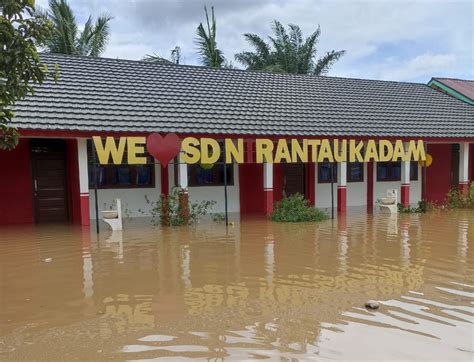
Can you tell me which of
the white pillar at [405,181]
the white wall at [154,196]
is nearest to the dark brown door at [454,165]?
the white pillar at [405,181]

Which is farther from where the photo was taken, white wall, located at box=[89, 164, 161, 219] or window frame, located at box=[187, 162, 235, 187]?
window frame, located at box=[187, 162, 235, 187]

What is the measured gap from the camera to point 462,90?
21.2 m

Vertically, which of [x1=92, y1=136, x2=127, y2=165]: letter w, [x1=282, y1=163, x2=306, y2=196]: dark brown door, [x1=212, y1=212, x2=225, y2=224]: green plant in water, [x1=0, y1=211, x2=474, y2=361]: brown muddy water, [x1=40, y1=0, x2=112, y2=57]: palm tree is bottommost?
[x1=0, y1=211, x2=474, y2=361]: brown muddy water

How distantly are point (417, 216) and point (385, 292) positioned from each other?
852 cm

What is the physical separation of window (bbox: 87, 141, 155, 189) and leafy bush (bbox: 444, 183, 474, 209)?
1042cm

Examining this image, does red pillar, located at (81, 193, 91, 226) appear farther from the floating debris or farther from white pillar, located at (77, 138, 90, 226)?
the floating debris

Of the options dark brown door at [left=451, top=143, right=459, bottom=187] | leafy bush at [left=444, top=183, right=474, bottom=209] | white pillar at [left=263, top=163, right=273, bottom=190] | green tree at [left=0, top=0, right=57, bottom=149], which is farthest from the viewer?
dark brown door at [left=451, top=143, right=459, bottom=187]

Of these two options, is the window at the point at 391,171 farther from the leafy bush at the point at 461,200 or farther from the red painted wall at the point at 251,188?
the red painted wall at the point at 251,188

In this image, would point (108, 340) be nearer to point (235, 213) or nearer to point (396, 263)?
point (396, 263)

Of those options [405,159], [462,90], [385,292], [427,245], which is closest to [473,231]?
[427,245]

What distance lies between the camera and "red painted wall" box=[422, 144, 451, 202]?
17.8 meters

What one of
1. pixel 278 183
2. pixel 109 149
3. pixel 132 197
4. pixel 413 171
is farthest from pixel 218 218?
pixel 413 171

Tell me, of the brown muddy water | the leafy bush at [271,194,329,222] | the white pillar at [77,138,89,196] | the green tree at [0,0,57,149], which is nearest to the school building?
the white pillar at [77,138,89,196]

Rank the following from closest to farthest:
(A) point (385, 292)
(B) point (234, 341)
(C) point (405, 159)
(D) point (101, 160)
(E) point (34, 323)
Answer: (B) point (234, 341) < (E) point (34, 323) < (A) point (385, 292) < (D) point (101, 160) < (C) point (405, 159)
